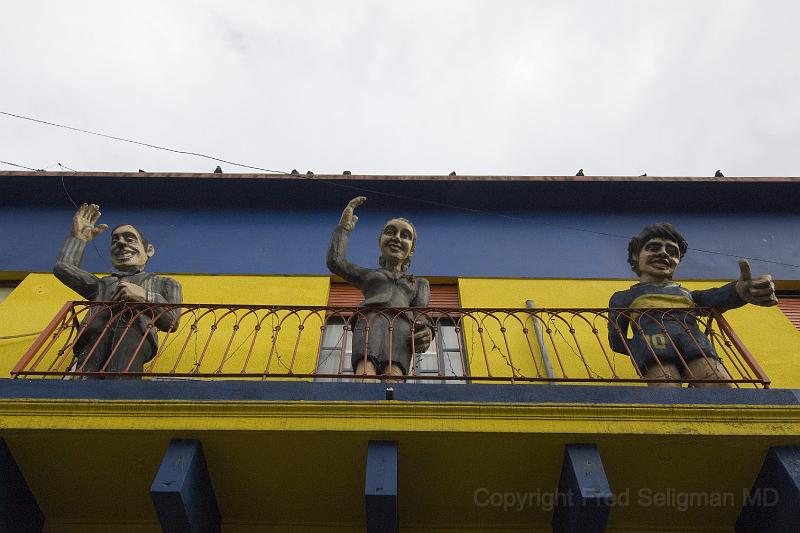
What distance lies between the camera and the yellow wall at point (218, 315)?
23.6 ft

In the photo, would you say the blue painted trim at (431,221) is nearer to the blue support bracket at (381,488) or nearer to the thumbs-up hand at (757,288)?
the thumbs-up hand at (757,288)

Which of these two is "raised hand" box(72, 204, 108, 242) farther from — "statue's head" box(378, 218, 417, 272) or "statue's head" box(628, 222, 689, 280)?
"statue's head" box(628, 222, 689, 280)

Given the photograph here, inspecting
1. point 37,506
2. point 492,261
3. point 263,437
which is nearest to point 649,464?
point 263,437

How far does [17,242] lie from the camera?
9.00 metres

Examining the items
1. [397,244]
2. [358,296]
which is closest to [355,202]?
[397,244]

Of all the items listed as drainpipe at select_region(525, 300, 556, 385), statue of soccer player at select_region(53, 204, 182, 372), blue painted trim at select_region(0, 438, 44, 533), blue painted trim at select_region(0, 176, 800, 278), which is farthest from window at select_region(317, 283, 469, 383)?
blue painted trim at select_region(0, 438, 44, 533)

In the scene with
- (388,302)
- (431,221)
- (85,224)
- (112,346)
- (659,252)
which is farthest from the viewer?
(431,221)

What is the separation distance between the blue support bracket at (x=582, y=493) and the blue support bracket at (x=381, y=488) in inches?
39.2

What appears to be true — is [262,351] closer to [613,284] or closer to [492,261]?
[492,261]

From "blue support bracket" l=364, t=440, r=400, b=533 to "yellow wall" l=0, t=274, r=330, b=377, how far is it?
8.46 ft

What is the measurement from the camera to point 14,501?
433cm

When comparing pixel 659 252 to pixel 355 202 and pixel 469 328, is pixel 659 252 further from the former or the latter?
pixel 355 202

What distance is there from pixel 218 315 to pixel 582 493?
16.0ft

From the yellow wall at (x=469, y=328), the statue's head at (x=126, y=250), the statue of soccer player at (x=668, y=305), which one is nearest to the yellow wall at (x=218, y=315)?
the yellow wall at (x=469, y=328)
